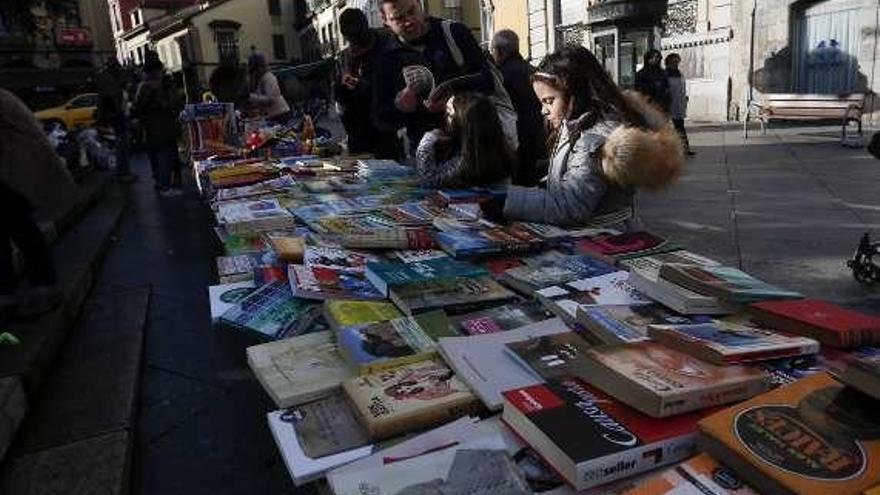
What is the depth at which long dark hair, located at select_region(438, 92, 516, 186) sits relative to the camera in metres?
3.20

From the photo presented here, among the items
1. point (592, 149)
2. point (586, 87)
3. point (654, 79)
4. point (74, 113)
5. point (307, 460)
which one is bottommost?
point (307, 460)

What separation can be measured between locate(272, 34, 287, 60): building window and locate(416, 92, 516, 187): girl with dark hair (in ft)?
166

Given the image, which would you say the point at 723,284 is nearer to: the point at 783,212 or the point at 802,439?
the point at 802,439

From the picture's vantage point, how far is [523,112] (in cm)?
450

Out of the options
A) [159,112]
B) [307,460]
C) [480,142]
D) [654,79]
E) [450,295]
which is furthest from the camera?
[654,79]

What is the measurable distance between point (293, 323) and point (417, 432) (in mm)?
752

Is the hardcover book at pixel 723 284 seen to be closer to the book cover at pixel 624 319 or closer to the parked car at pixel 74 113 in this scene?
the book cover at pixel 624 319

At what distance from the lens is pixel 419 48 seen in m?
4.05

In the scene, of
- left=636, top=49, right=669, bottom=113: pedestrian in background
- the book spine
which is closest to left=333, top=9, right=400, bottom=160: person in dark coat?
the book spine

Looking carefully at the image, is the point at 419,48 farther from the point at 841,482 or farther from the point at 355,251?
the point at 841,482

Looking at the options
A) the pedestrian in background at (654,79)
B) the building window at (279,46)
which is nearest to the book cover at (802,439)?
the pedestrian in background at (654,79)

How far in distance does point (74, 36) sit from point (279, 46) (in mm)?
17087

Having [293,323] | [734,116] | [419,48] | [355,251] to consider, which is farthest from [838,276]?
[734,116]

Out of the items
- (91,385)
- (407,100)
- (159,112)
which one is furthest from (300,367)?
(159,112)
